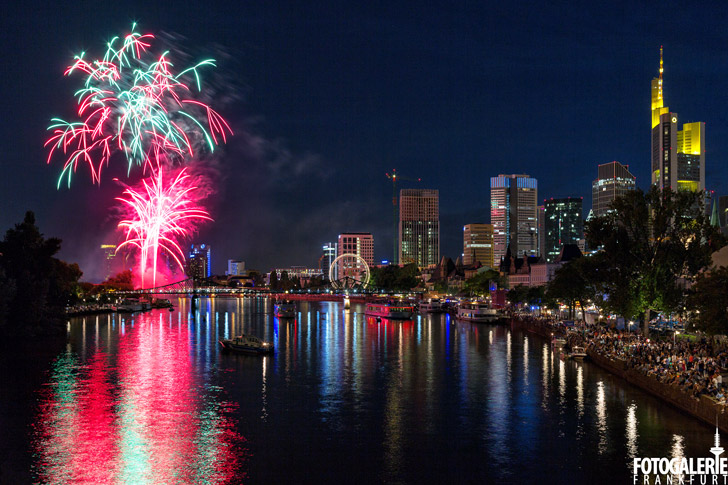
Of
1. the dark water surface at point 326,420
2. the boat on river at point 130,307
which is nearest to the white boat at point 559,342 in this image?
the dark water surface at point 326,420

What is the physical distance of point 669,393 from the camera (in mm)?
40781

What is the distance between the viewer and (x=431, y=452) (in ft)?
104

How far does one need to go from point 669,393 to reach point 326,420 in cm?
2110

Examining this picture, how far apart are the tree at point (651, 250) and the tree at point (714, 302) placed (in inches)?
918

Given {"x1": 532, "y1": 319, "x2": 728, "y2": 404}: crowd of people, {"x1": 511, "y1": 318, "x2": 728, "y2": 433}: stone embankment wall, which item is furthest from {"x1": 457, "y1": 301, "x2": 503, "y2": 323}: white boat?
{"x1": 511, "y1": 318, "x2": 728, "y2": 433}: stone embankment wall

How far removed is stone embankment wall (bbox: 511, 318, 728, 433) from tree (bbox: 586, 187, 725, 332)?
6.80m

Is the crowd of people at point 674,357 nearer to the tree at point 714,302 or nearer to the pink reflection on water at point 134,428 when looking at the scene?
the tree at point 714,302

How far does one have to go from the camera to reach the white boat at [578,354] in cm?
6316

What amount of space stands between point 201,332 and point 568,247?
101217mm

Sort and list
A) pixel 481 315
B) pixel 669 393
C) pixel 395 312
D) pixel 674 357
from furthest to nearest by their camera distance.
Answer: pixel 395 312 < pixel 481 315 < pixel 674 357 < pixel 669 393

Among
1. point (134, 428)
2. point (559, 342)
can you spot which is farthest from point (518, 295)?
point (134, 428)

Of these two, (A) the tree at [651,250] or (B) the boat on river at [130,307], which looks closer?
(A) the tree at [651,250]

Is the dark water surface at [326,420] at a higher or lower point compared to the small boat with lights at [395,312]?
higher

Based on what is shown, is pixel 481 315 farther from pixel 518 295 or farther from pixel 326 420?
pixel 326 420
